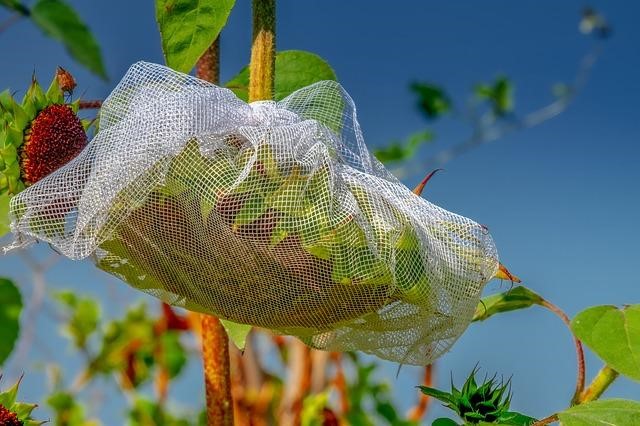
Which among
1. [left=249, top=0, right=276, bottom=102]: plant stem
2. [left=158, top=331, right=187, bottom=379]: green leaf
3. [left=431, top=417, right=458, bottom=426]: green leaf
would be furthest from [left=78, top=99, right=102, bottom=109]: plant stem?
[left=158, top=331, right=187, bottom=379]: green leaf

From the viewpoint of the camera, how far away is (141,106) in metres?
0.64

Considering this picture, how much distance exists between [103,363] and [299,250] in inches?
49.0

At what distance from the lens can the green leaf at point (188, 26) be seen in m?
0.71

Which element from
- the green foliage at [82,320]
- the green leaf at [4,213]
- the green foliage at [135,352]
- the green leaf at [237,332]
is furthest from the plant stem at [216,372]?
the green foliage at [82,320]

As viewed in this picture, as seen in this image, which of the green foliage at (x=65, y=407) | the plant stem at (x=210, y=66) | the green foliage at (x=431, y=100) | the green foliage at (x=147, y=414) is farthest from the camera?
the green foliage at (x=431, y=100)

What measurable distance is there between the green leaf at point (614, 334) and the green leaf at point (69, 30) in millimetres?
394

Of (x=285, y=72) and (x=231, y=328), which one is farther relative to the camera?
(x=285, y=72)

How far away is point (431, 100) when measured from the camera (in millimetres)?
2295

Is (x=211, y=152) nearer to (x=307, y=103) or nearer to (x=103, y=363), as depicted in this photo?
(x=307, y=103)

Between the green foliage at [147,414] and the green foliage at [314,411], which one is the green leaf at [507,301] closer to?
the green foliage at [314,411]

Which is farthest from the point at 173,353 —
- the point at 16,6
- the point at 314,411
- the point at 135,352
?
the point at 16,6

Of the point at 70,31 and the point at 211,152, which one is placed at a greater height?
the point at 70,31

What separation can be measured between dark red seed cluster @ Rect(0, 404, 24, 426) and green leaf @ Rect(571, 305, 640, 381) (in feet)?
1.35

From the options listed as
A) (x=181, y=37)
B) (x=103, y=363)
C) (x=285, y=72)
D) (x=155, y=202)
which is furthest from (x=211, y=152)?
Answer: (x=103, y=363)
